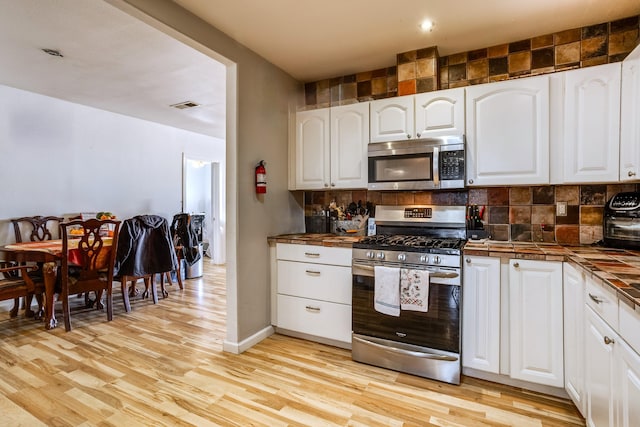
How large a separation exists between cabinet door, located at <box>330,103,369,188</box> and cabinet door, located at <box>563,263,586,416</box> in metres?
1.59

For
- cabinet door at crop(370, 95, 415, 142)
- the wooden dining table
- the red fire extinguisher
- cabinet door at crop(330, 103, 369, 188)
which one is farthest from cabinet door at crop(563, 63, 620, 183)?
the wooden dining table

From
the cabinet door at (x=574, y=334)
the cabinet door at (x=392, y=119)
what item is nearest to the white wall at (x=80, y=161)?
the cabinet door at (x=392, y=119)

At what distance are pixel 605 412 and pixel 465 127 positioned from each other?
1.85 metres

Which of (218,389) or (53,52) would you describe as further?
(53,52)

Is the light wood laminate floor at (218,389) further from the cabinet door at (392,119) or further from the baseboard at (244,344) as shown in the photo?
the cabinet door at (392,119)

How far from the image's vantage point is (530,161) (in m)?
2.26

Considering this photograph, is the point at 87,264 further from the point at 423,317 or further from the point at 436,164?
the point at 436,164

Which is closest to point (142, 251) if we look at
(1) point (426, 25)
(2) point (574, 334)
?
(1) point (426, 25)

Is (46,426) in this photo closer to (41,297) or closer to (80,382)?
(80,382)

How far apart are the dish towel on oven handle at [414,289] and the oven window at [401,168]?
77 centimetres

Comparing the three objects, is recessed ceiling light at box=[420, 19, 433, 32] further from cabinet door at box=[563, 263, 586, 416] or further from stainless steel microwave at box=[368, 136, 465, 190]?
cabinet door at box=[563, 263, 586, 416]

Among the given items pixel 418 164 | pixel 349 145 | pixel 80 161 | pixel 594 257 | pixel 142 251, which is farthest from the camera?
pixel 80 161

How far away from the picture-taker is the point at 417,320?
2209 millimetres

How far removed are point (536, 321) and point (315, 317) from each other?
1599mm
